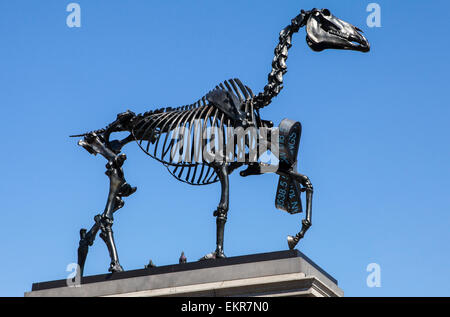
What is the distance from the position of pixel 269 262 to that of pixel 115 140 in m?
5.00

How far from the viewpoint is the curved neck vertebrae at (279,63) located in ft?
63.8

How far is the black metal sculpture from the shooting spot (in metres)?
18.9

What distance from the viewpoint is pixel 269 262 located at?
16922 mm

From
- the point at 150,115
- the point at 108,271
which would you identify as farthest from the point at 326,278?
the point at 150,115

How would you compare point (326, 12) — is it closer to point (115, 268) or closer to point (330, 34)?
point (330, 34)

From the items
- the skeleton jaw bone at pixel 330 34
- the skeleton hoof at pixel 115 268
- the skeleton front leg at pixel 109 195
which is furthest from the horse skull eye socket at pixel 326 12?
the skeleton hoof at pixel 115 268

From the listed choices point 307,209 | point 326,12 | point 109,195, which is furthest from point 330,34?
point 109,195

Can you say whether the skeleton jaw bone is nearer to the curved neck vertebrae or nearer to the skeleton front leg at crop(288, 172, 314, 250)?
the curved neck vertebrae

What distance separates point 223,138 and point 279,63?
2069mm

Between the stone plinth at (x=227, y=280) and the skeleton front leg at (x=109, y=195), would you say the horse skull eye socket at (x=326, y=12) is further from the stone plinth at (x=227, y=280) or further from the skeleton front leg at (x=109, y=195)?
the stone plinth at (x=227, y=280)

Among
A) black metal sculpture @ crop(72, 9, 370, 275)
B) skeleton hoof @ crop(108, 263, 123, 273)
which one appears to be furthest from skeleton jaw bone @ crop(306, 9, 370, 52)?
skeleton hoof @ crop(108, 263, 123, 273)
